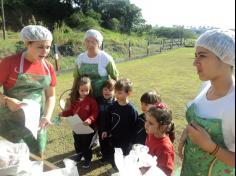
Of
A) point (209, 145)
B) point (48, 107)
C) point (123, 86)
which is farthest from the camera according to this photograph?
point (123, 86)

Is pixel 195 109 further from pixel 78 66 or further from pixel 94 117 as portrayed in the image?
pixel 78 66

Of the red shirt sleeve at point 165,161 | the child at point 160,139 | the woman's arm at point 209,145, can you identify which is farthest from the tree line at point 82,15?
the woman's arm at point 209,145

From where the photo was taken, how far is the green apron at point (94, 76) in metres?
3.78

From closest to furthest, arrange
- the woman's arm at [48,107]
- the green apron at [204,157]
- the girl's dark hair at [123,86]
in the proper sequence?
the green apron at [204,157]
the woman's arm at [48,107]
the girl's dark hair at [123,86]

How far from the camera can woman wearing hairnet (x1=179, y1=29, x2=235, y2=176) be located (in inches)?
64.6

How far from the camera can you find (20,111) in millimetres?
2732

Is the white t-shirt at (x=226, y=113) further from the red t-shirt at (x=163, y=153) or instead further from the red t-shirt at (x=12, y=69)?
the red t-shirt at (x=12, y=69)

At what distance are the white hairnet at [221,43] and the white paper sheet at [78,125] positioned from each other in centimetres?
210

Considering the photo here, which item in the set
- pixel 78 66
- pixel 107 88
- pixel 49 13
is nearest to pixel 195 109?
pixel 107 88

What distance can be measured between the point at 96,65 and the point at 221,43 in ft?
7.36

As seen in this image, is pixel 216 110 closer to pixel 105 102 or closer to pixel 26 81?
pixel 26 81

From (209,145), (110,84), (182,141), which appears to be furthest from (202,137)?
(110,84)

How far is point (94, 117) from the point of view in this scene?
3727mm

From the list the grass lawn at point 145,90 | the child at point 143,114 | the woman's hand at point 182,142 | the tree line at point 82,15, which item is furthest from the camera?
the tree line at point 82,15
